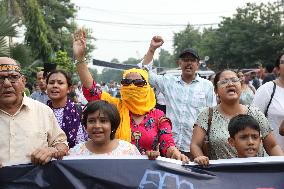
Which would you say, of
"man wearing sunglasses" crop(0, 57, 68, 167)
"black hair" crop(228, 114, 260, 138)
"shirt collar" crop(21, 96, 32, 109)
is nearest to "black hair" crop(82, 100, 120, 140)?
"man wearing sunglasses" crop(0, 57, 68, 167)

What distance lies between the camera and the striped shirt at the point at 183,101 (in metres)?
5.33

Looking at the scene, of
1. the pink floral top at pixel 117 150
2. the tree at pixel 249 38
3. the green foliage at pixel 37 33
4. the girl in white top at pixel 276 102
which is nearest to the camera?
the pink floral top at pixel 117 150

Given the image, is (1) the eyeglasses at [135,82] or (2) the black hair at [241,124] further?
(1) the eyeglasses at [135,82]

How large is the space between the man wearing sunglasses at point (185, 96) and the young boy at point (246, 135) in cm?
158

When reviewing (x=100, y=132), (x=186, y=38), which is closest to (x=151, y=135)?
(x=100, y=132)

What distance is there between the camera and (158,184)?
3.38 m

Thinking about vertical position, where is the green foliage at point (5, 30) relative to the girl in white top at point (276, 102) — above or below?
above

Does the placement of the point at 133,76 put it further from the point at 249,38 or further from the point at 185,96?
the point at 249,38

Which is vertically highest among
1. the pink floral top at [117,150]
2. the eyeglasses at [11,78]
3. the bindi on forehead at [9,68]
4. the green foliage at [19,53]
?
the green foliage at [19,53]

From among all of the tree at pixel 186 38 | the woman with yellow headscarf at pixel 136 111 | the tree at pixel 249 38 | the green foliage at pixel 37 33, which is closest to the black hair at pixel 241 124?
the woman with yellow headscarf at pixel 136 111

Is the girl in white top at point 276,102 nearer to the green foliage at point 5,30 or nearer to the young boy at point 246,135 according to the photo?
the young boy at point 246,135

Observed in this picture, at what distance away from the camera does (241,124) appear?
12.2ft

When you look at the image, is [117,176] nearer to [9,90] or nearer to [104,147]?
[104,147]

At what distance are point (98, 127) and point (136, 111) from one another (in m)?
0.73
